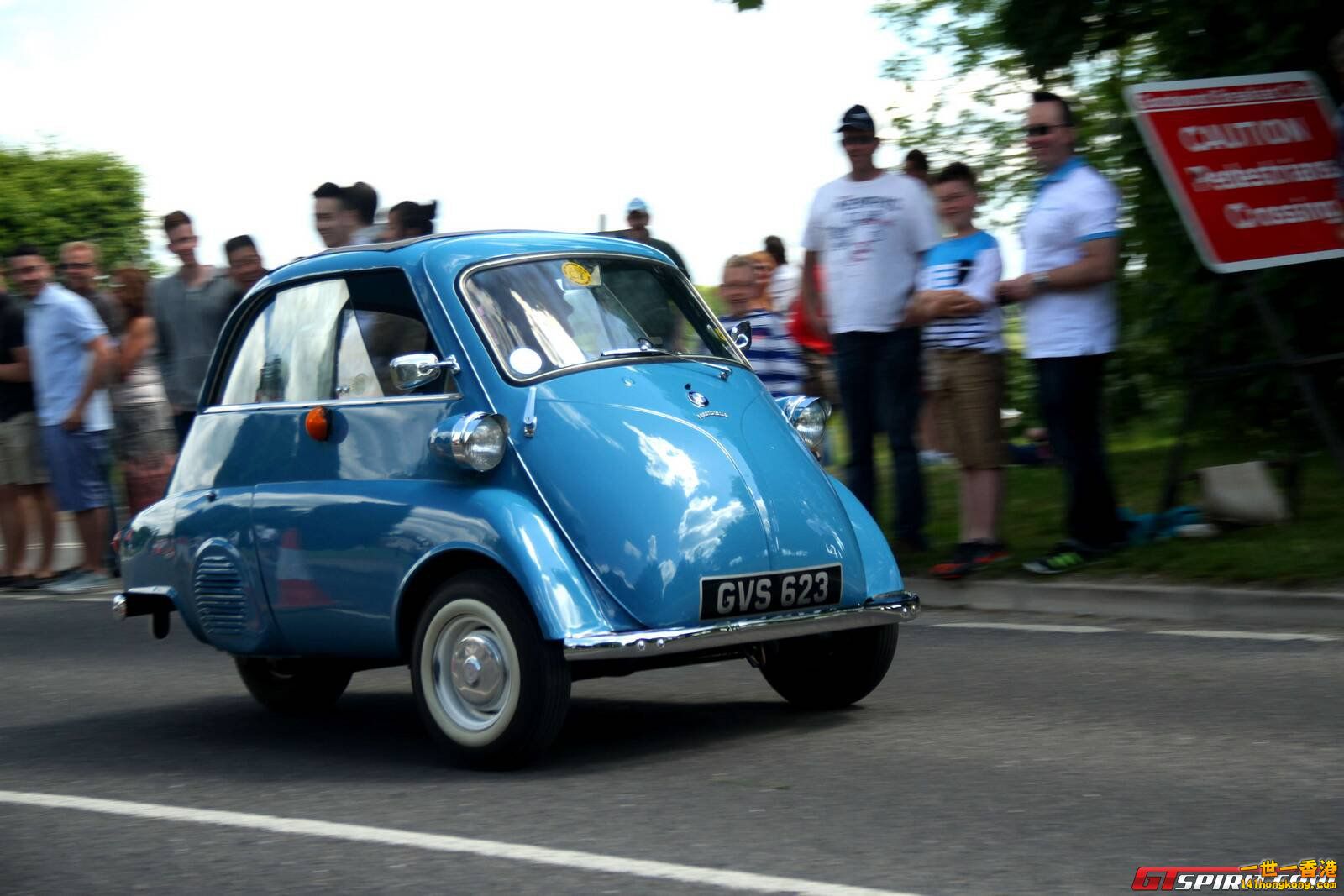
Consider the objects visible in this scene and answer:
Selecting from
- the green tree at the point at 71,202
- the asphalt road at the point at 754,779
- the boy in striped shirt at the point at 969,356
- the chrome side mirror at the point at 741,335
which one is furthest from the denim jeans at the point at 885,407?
the green tree at the point at 71,202

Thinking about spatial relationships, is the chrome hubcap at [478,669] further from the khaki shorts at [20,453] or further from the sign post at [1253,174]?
the khaki shorts at [20,453]

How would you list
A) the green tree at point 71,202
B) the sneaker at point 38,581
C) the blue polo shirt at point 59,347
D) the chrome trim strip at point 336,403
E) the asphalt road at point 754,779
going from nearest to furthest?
the asphalt road at point 754,779 → the chrome trim strip at point 336,403 → the blue polo shirt at point 59,347 → the sneaker at point 38,581 → the green tree at point 71,202

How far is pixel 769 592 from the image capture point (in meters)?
6.43

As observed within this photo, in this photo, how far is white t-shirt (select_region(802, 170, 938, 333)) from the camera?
1059 cm

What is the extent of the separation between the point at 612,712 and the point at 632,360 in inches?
59.6

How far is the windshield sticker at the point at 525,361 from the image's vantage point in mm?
6652

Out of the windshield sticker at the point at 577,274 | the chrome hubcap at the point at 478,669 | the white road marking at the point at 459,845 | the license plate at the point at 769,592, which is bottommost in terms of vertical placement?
the white road marking at the point at 459,845

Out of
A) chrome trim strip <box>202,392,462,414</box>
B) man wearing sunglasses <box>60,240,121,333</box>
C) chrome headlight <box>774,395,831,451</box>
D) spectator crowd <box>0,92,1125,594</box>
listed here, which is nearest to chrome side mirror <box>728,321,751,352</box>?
chrome headlight <box>774,395,831,451</box>

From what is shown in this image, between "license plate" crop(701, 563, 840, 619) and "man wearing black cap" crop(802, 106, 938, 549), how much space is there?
4.06 meters

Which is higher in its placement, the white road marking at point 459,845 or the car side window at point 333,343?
the car side window at point 333,343

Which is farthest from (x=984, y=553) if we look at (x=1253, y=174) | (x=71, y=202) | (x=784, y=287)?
(x=71, y=202)

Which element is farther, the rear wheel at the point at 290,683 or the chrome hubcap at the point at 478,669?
the rear wheel at the point at 290,683

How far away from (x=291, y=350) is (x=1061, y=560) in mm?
4367

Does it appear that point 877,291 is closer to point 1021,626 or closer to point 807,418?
point 1021,626
